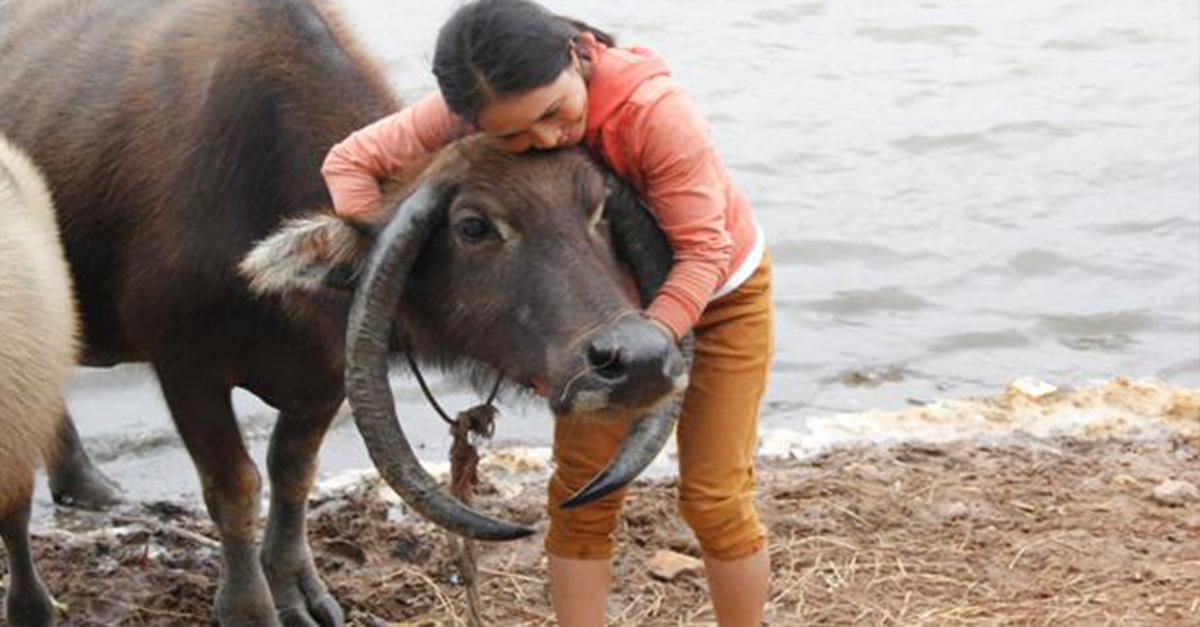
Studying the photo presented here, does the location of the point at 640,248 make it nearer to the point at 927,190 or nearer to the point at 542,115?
the point at 542,115

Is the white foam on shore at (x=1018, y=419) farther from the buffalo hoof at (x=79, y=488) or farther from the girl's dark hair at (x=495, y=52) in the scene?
the girl's dark hair at (x=495, y=52)

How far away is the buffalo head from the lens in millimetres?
4617

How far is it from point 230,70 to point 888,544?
2530 millimetres

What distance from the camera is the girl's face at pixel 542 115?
15.0ft

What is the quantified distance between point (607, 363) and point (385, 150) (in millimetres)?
906

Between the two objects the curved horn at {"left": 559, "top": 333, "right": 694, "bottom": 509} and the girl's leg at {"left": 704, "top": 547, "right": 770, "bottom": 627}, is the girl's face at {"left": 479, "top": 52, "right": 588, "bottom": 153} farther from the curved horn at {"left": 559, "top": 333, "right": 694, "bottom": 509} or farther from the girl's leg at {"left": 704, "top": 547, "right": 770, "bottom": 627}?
the girl's leg at {"left": 704, "top": 547, "right": 770, "bottom": 627}

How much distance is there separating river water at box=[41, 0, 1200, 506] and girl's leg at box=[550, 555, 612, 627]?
1.89m

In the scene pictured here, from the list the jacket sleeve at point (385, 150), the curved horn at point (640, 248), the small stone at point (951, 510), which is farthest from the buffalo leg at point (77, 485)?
the curved horn at point (640, 248)

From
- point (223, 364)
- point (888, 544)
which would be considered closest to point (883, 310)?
point (888, 544)

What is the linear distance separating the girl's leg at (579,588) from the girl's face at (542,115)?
1.11m

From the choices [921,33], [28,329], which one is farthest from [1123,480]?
[921,33]

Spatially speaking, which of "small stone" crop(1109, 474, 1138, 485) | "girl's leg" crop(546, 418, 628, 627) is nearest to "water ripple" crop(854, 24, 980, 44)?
"small stone" crop(1109, 474, 1138, 485)

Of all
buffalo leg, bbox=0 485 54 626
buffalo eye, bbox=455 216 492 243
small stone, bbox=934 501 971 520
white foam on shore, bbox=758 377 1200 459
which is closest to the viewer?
buffalo eye, bbox=455 216 492 243

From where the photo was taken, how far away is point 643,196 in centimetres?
489
